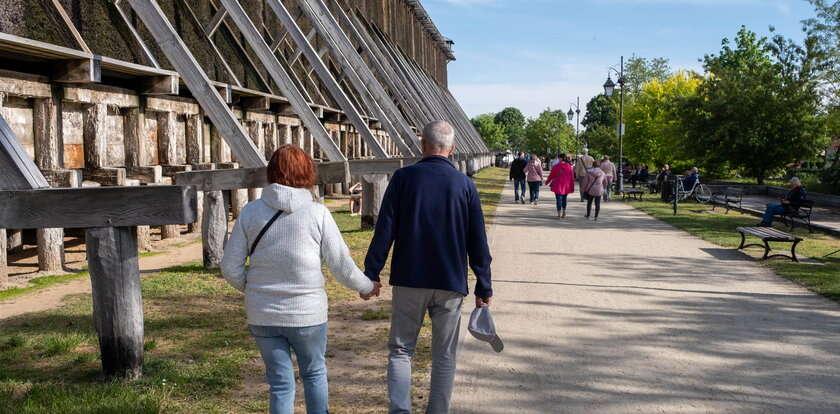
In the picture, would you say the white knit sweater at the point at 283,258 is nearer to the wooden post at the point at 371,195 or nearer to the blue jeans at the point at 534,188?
the wooden post at the point at 371,195

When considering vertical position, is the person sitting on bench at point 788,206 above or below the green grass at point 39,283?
above

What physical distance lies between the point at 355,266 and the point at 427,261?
453mm

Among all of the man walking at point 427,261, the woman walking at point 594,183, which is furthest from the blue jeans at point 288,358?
the woman walking at point 594,183

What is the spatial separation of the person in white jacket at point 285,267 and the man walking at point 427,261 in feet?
1.71

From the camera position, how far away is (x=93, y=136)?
442 inches

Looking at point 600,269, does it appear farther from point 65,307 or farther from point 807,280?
point 65,307

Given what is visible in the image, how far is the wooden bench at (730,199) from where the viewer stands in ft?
69.2

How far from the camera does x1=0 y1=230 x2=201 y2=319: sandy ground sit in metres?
7.50

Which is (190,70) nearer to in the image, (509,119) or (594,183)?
(594,183)

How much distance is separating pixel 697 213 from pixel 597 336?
15.9 metres

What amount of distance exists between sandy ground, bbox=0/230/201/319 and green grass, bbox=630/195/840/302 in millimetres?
8156

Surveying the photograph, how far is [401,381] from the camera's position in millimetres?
4156

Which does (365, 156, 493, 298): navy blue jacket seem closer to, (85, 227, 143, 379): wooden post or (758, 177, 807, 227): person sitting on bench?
(85, 227, 143, 379): wooden post

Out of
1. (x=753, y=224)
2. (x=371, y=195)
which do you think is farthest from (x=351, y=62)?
(x=753, y=224)
